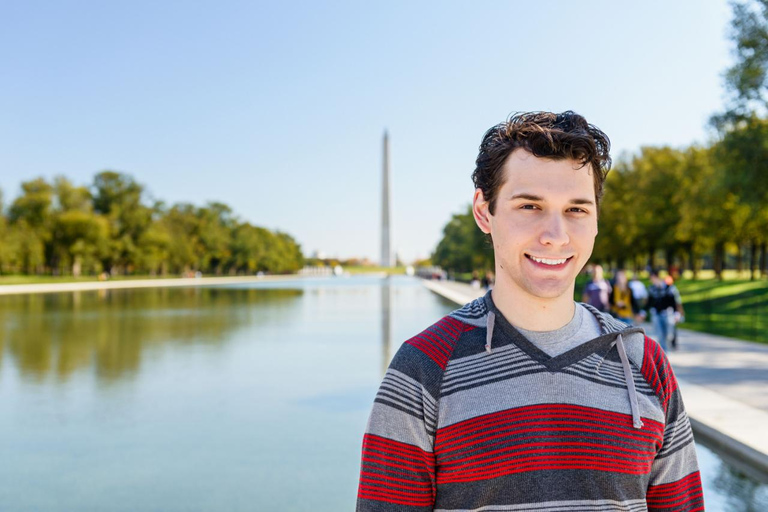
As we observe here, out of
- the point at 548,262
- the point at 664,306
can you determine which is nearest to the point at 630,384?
the point at 548,262

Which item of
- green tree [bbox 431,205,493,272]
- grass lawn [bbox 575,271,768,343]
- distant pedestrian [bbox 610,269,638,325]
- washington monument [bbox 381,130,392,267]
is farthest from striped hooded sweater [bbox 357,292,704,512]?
washington monument [bbox 381,130,392,267]

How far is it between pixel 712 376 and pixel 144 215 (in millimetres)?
80476

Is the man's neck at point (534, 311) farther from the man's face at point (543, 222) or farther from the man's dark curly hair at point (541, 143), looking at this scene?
the man's dark curly hair at point (541, 143)

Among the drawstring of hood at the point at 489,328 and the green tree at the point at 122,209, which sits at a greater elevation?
the green tree at the point at 122,209

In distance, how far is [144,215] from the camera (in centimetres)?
8250

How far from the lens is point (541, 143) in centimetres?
167

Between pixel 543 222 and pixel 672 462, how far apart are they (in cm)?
71

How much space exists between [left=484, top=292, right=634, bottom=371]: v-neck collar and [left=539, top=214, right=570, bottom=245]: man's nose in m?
0.23

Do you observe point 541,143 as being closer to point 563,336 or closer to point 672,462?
point 563,336

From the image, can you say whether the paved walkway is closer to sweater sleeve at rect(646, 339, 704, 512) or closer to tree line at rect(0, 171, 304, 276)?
sweater sleeve at rect(646, 339, 704, 512)

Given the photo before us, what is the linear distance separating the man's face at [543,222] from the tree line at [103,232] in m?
72.4

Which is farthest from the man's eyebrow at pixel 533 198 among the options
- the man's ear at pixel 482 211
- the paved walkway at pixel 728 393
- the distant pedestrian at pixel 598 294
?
the distant pedestrian at pixel 598 294

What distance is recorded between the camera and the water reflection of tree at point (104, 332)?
1241 cm

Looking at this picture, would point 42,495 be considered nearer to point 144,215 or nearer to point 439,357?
point 439,357
